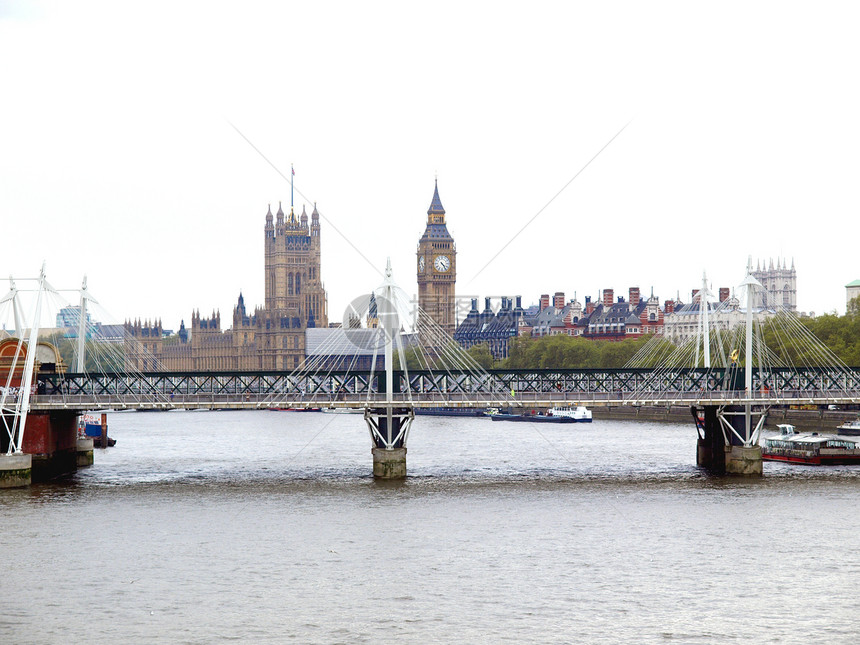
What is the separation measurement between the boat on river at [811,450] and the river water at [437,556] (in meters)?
3.03

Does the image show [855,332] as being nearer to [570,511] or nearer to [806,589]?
[570,511]

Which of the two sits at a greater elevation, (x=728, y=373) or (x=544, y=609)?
(x=728, y=373)

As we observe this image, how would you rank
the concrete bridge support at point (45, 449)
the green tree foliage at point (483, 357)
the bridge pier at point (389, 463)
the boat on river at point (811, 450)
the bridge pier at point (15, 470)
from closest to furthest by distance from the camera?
the bridge pier at point (15, 470) → the concrete bridge support at point (45, 449) → the bridge pier at point (389, 463) → the boat on river at point (811, 450) → the green tree foliage at point (483, 357)

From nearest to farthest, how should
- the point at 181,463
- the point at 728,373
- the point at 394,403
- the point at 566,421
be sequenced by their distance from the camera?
the point at 394,403 → the point at 728,373 → the point at 181,463 → the point at 566,421

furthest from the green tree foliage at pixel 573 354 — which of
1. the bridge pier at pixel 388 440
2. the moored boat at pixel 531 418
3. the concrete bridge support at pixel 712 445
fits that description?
the bridge pier at pixel 388 440

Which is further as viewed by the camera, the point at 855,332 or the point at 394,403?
the point at 855,332

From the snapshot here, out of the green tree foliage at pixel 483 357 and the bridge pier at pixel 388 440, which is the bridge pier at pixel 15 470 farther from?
the green tree foliage at pixel 483 357

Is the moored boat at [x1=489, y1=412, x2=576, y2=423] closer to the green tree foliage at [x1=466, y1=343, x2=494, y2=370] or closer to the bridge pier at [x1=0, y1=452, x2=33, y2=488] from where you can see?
the green tree foliage at [x1=466, y1=343, x2=494, y2=370]

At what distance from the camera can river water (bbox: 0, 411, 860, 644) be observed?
30797 mm

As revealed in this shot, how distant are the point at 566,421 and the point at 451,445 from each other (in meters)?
33.4

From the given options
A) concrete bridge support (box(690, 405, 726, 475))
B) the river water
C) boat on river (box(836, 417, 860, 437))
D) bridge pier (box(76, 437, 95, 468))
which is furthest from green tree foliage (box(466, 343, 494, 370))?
the river water

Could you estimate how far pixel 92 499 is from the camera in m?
50.7

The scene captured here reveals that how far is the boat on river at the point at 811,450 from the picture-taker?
210ft

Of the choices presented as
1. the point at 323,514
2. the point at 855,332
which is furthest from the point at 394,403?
the point at 855,332
